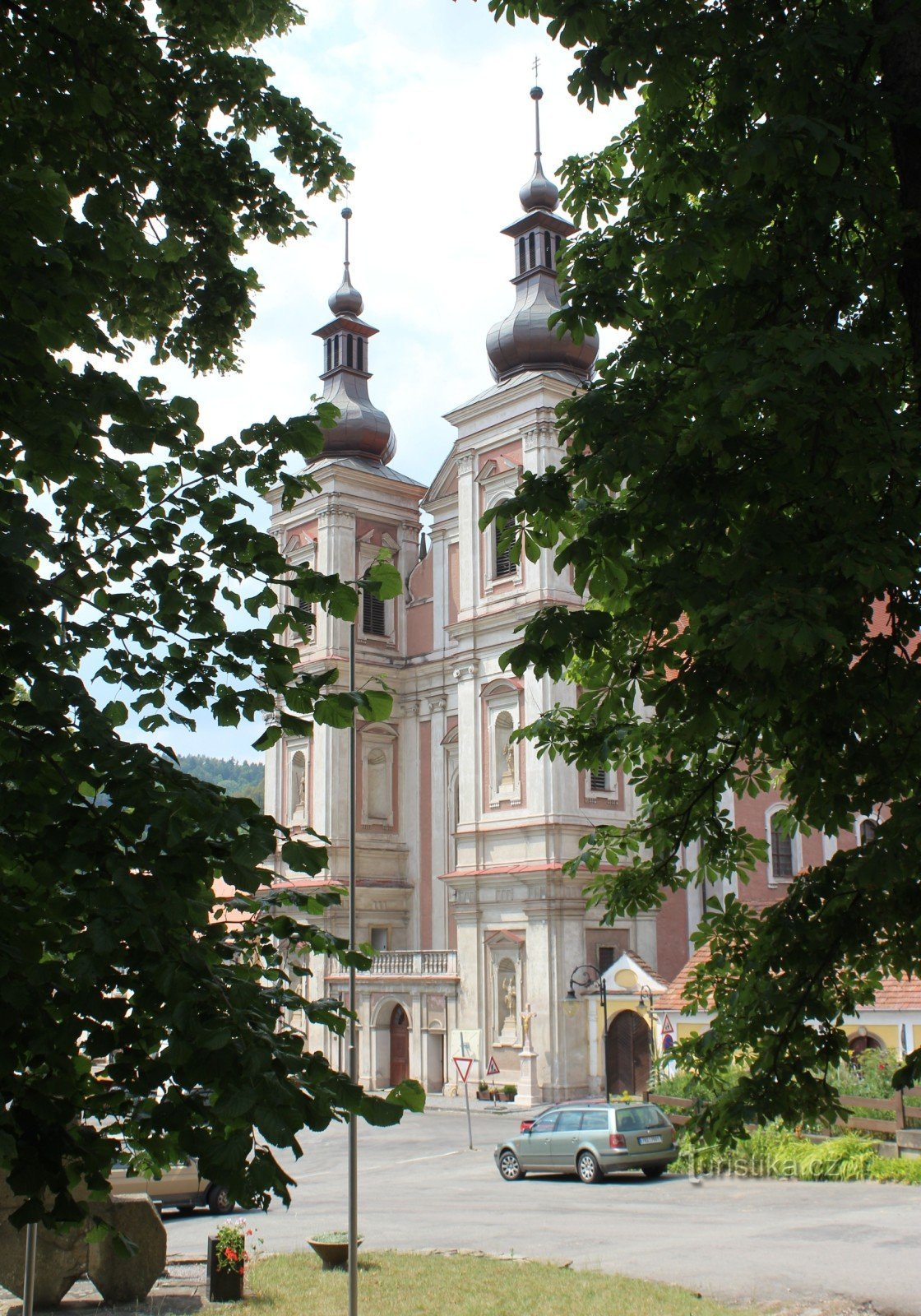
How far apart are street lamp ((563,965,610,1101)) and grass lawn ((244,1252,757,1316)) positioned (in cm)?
1842

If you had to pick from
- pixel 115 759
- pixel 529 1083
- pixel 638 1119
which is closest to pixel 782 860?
pixel 529 1083

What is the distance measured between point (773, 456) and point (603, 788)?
31.5 meters

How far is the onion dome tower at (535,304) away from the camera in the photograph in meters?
38.5

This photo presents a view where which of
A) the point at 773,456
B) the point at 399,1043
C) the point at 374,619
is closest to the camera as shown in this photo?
the point at 773,456

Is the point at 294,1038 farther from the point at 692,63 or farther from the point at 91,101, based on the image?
the point at 692,63

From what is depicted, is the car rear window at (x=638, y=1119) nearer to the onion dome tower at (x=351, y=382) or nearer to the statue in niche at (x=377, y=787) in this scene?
the statue in niche at (x=377, y=787)

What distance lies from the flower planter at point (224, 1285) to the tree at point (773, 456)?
8.29 m

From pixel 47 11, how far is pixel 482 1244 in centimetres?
1425

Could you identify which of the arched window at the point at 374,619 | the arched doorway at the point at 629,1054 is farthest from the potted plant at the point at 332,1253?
the arched window at the point at 374,619

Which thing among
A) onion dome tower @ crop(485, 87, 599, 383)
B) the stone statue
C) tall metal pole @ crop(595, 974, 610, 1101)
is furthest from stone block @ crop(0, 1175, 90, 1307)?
onion dome tower @ crop(485, 87, 599, 383)

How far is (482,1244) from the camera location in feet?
53.0

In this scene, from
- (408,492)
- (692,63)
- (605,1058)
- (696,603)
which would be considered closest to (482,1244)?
(696,603)

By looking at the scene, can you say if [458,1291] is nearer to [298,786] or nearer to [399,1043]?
[399,1043]

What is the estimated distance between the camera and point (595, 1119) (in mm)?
21828
